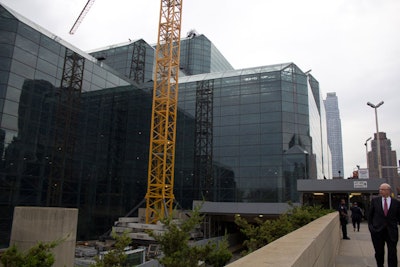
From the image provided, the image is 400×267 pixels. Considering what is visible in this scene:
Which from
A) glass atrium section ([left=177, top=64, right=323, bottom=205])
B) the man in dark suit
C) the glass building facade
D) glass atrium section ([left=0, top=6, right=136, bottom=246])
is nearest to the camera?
the man in dark suit

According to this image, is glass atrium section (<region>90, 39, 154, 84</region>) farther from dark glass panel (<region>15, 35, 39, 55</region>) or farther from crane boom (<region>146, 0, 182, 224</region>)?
dark glass panel (<region>15, 35, 39, 55</region>)

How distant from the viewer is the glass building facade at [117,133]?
27.4 m

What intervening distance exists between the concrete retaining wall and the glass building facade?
49.2 ft

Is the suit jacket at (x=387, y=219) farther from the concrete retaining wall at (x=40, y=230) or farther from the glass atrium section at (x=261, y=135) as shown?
the glass atrium section at (x=261, y=135)

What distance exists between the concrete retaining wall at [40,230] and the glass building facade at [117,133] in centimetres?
1499

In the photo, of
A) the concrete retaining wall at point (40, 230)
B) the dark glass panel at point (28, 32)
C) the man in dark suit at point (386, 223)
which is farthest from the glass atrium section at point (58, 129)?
the man in dark suit at point (386, 223)

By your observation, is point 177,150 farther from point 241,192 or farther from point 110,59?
point 110,59

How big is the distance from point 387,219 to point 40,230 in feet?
36.0

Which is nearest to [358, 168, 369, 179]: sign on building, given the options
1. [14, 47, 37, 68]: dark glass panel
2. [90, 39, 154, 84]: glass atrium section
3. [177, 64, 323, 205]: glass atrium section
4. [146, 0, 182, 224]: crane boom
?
[177, 64, 323, 205]: glass atrium section

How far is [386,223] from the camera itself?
6812 mm

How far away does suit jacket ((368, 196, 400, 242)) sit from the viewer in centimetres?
672

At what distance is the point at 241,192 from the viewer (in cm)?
3931

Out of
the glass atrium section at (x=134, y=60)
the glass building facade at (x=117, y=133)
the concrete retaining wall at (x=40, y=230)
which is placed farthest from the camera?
the glass atrium section at (x=134, y=60)

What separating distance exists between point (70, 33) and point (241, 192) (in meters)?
62.1
